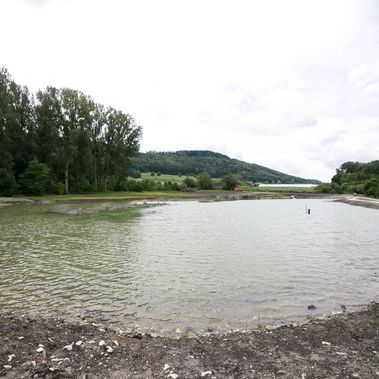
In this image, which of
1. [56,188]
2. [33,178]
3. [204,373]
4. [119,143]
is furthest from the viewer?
[119,143]

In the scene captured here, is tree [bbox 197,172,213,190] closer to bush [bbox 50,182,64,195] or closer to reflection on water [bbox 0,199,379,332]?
bush [bbox 50,182,64,195]

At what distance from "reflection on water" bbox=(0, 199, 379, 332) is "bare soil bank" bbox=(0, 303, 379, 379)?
1404 mm

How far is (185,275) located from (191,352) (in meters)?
7.36

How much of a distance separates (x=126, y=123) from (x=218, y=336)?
77.0 m

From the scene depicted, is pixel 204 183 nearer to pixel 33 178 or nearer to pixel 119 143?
pixel 119 143

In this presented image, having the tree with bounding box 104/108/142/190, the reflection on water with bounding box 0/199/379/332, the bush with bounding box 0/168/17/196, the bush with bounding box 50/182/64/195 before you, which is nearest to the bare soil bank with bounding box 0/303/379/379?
the reflection on water with bounding box 0/199/379/332

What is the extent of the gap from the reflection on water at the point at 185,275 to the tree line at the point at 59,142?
39344 mm

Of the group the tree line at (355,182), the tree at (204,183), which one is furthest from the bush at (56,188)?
the tree line at (355,182)

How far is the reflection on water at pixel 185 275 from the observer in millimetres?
9789

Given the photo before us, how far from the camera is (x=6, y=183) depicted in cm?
5475

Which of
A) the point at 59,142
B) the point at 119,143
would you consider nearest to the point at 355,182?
the point at 119,143

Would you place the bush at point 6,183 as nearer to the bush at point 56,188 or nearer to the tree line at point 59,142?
the tree line at point 59,142

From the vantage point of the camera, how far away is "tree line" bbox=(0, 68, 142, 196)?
59.1 m

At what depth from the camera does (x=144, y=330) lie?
27.3 ft
